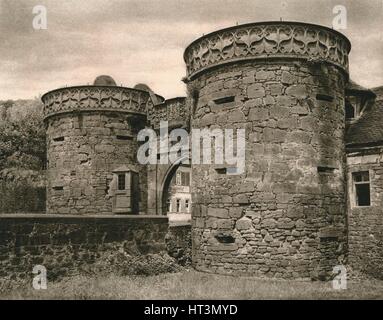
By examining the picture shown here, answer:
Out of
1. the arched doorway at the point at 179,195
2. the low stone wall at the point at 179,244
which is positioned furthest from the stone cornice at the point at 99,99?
the arched doorway at the point at 179,195

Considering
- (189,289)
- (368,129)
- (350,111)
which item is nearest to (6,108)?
(350,111)

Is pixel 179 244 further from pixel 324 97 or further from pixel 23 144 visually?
pixel 23 144

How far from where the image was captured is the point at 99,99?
18.1 m

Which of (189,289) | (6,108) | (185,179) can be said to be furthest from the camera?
(185,179)

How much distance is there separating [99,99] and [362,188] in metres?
10.2

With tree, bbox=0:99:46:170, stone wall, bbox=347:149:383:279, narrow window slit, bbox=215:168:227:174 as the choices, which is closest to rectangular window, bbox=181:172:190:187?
tree, bbox=0:99:46:170

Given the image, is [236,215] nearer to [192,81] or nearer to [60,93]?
[192,81]

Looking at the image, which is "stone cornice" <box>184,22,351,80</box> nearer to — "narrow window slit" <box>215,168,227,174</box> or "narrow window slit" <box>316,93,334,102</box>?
"narrow window slit" <box>316,93,334,102</box>

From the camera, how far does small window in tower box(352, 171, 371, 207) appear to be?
14.0 meters
